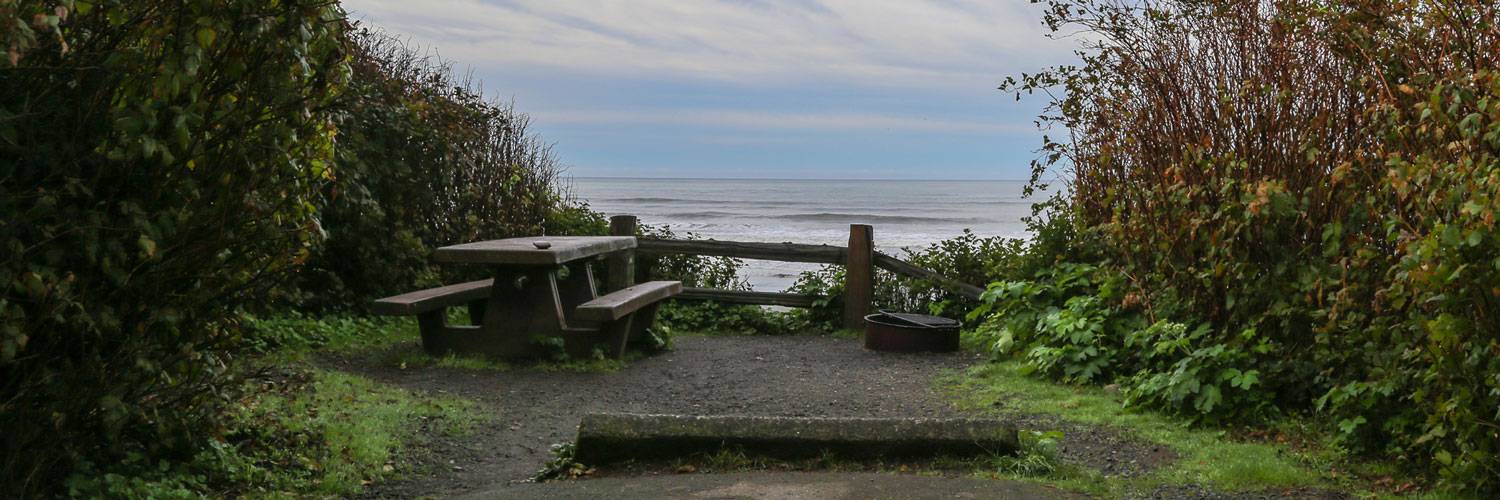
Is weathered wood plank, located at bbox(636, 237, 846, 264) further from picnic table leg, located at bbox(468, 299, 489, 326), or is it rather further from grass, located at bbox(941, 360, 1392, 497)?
grass, located at bbox(941, 360, 1392, 497)

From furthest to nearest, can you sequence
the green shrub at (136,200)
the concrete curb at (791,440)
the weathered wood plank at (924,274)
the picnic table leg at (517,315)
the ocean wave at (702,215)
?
the ocean wave at (702,215) < the weathered wood plank at (924,274) < the picnic table leg at (517,315) < the concrete curb at (791,440) < the green shrub at (136,200)

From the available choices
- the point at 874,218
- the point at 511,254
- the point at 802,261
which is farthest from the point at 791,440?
the point at 874,218

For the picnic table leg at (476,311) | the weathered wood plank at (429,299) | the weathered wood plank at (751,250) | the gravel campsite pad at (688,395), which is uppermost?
the weathered wood plank at (751,250)

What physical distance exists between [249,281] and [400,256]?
21.1ft

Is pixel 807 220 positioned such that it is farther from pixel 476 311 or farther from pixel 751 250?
pixel 476 311

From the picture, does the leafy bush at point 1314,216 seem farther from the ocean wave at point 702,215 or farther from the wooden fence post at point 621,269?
the ocean wave at point 702,215

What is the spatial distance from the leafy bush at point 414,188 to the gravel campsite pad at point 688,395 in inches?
77.1

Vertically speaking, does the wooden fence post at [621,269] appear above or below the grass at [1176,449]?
above

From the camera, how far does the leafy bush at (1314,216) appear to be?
4762 mm

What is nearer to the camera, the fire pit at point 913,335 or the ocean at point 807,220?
the fire pit at point 913,335

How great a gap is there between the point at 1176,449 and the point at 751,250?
23.6ft

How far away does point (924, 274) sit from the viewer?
12.4 metres

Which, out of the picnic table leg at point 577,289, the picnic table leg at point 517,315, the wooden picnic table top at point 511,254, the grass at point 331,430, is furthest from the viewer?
the picnic table leg at point 577,289

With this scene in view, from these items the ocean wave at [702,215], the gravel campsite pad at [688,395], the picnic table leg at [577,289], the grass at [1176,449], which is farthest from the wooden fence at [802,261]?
the ocean wave at [702,215]
